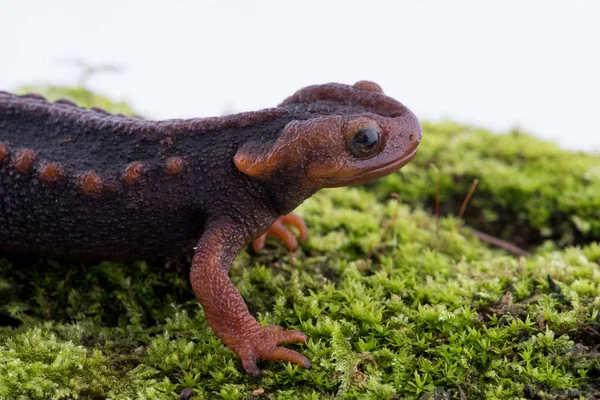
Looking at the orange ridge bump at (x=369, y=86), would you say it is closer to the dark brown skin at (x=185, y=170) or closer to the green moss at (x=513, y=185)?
the dark brown skin at (x=185, y=170)

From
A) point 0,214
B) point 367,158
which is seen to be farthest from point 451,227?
point 0,214

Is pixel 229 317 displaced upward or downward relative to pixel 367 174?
downward

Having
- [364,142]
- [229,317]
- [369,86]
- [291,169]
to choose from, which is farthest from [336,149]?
[229,317]

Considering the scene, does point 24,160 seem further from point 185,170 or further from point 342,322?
point 342,322

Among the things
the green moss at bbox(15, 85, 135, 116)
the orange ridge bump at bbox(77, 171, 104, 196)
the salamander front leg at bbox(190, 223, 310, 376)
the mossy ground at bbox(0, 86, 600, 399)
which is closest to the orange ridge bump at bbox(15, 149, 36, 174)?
the orange ridge bump at bbox(77, 171, 104, 196)

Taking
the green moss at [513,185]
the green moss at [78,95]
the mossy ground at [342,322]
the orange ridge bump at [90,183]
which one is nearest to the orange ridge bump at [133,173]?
the orange ridge bump at [90,183]

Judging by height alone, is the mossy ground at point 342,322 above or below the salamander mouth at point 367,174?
below

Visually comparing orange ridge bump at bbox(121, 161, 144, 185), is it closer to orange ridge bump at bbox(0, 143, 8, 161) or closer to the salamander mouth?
orange ridge bump at bbox(0, 143, 8, 161)
